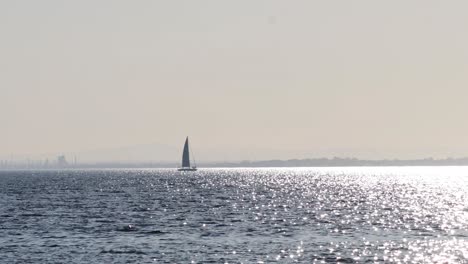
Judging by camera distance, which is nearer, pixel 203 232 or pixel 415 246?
pixel 415 246

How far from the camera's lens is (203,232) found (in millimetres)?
78938

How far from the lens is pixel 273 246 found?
6712 centimetres

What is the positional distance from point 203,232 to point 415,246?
23.5 m

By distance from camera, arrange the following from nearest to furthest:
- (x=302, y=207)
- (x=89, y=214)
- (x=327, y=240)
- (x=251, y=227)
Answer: (x=327, y=240)
(x=251, y=227)
(x=89, y=214)
(x=302, y=207)

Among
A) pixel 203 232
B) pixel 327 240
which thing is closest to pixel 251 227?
pixel 203 232

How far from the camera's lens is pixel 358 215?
10294cm

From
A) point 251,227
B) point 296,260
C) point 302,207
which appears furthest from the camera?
point 302,207

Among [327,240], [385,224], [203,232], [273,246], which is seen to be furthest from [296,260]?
[385,224]

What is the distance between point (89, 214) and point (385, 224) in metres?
42.2

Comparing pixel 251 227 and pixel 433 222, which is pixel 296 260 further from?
pixel 433 222

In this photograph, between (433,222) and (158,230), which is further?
(433,222)

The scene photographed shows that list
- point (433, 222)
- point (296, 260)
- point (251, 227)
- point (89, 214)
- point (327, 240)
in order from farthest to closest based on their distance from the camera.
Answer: point (89, 214), point (433, 222), point (251, 227), point (327, 240), point (296, 260)

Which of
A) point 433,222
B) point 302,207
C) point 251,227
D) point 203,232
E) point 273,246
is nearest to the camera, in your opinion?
point 273,246

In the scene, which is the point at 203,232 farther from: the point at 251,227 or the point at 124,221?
the point at 124,221
